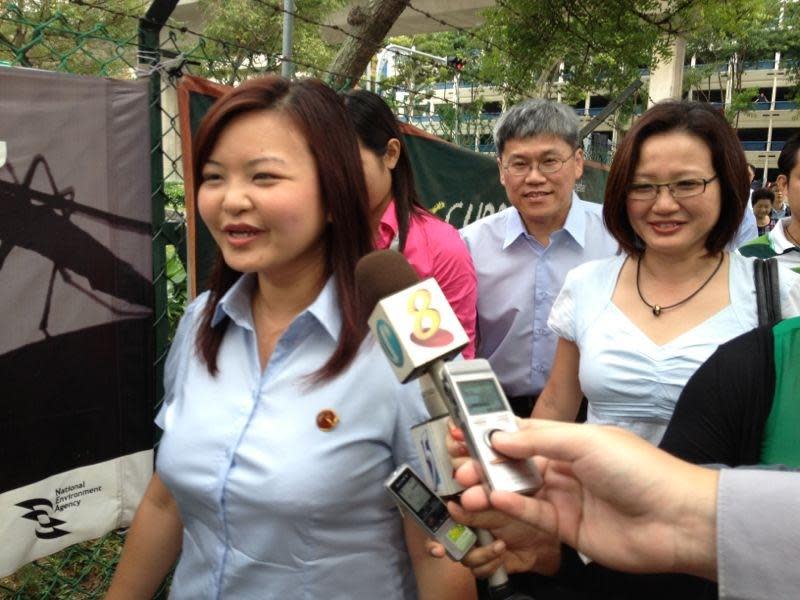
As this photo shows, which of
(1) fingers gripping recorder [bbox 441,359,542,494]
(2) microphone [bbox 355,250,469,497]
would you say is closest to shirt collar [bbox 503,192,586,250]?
(2) microphone [bbox 355,250,469,497]

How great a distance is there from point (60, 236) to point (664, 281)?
69.6 inches

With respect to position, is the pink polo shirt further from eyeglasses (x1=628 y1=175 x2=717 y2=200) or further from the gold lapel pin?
the gold lapel pin

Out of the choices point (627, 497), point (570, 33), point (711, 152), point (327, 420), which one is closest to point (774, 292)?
point (711, 152)

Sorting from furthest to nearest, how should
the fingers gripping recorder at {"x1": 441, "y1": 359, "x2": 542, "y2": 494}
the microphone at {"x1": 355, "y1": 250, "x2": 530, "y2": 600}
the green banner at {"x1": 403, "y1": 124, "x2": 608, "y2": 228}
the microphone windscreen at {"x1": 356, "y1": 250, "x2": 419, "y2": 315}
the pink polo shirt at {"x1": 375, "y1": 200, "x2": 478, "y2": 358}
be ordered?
the green banner at {"x1": 403, "y1": 124, "x2": 608, "y2": 228}, the pink polo shirt at {"x1": 375, "y1": 200, "x2": 478, "y2": 358}, the microphone windscreen at {"x1": 356, "y1": 250, "x2": 419, "y2": 315}, the microphone at {"x1": 355, "y1": 250, "x2": 530, "y2": 600}, the fingers gripping recorder at {"x1": 441, "y1": 359, "x2": 542, "y2": 494}

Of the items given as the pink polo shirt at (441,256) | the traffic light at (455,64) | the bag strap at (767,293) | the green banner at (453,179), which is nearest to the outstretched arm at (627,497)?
the bag strap at (767,293)

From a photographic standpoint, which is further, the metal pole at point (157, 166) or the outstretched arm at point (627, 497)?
the metal pole at point (157, 166)

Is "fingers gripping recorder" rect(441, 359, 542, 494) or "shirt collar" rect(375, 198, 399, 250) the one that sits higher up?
"shirt collar" rect(375, 198, 399, 250)

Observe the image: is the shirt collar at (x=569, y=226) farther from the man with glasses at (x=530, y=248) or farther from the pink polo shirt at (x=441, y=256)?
the pink polo shirt at (x=441, y=256)

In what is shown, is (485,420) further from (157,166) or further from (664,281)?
(157,166)

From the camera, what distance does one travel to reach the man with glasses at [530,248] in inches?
119

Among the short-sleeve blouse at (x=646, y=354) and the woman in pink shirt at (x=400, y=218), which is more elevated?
the woman in pink shirt at (x=400, y=218)

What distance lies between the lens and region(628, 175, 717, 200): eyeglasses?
2.19 metres

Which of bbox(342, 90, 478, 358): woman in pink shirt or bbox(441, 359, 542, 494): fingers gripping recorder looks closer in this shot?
bbox(441, 359, 542, 494): fingers gripping recorder

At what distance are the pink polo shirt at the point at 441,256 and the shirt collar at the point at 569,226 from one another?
1.24 feet
